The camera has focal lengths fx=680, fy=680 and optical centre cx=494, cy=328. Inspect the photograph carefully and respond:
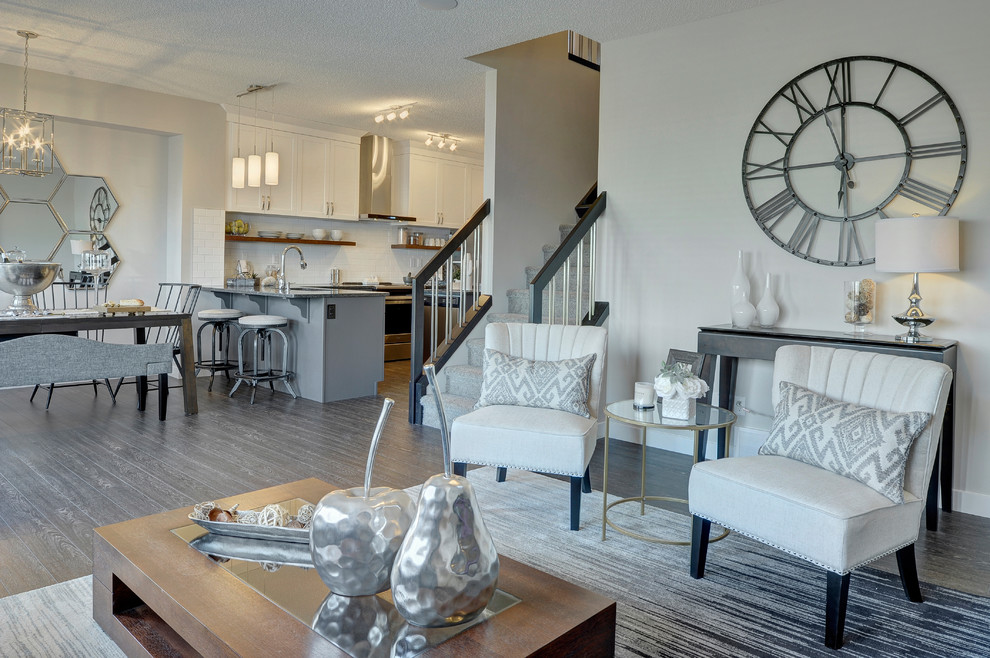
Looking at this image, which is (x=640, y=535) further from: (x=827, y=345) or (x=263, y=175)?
(x=263, y=175)

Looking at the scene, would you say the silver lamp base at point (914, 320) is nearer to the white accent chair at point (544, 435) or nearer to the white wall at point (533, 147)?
the white accent chair at point (544, 435)

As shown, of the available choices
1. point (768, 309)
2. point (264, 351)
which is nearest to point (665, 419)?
point (768, 309)

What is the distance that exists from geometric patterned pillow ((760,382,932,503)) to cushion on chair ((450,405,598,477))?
75cm

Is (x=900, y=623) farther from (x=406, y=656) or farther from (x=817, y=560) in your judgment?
(x=406, y=656)

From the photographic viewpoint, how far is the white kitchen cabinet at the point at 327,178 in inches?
312

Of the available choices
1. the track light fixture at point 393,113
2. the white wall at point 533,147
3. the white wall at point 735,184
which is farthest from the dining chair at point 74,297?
the white wall at point 735,184

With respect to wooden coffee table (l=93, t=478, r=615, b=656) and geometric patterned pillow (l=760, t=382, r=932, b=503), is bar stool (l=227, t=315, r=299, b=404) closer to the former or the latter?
wooden coffee table (l=93, t=478, r=615, b=656)

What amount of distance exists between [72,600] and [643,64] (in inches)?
167

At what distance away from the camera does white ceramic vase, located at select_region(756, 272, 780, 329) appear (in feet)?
12.7

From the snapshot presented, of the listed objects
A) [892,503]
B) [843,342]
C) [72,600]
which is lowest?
[72,600]

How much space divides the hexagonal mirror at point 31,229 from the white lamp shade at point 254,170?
181cm

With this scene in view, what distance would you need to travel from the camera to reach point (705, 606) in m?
2.26

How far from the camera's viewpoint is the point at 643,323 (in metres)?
4.56

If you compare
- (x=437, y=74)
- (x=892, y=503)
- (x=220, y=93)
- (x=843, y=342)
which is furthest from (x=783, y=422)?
(x=220, y=93)
